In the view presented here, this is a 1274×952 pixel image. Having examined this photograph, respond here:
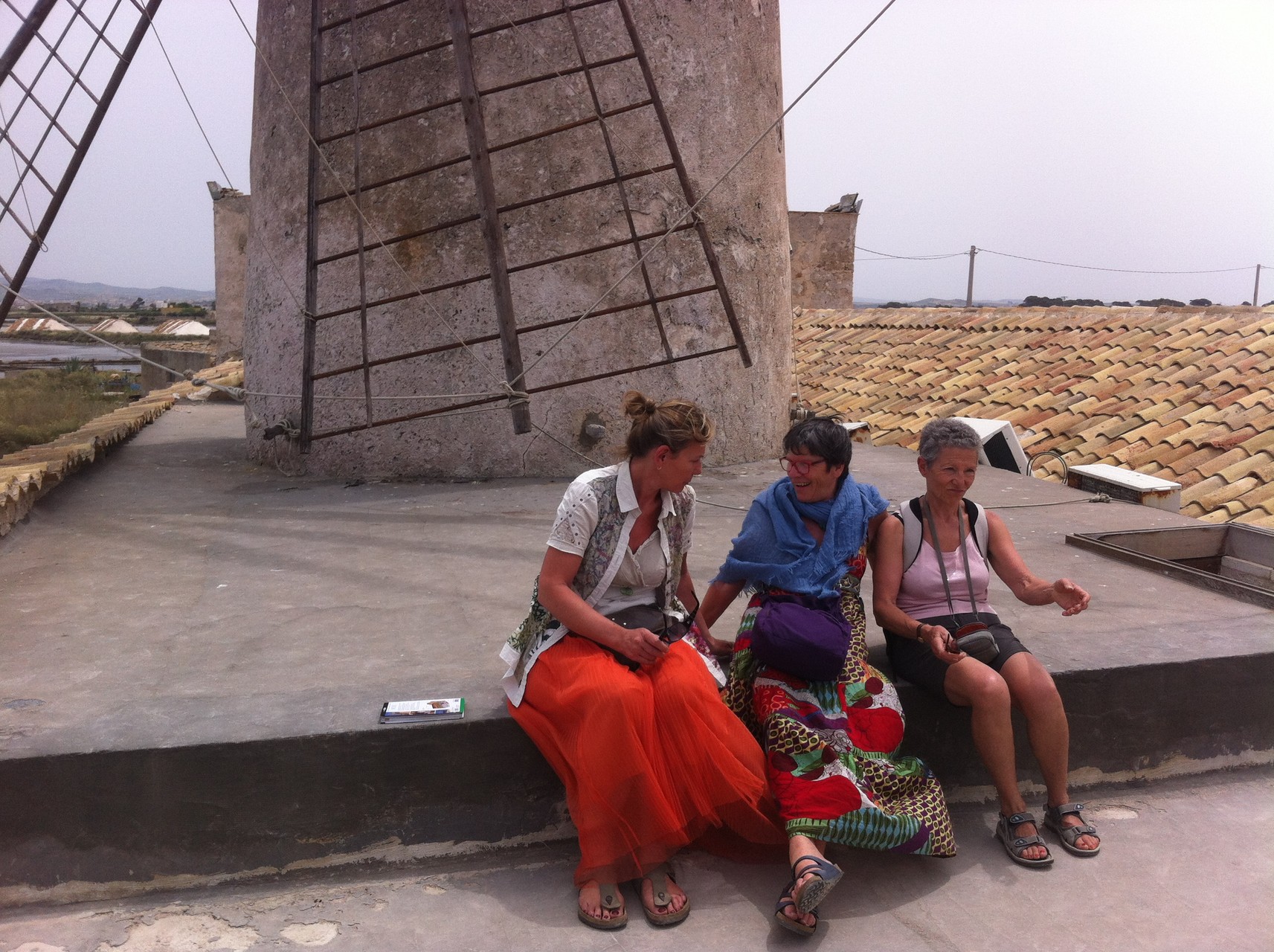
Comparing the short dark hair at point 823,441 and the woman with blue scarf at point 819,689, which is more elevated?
the short dark hair at point 823,441

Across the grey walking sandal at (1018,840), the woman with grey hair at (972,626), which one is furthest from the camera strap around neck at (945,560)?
the grey walking sandal at (1018,840)

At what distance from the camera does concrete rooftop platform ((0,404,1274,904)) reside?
233 centimetres

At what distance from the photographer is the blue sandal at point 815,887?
7.16 ft

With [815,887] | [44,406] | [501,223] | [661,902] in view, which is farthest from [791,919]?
[44,406]

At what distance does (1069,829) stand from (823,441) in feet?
3.87

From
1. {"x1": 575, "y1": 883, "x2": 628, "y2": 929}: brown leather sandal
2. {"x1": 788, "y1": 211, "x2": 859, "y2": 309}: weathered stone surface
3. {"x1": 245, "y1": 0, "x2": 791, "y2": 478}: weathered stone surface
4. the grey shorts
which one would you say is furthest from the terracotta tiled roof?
{"x1": 788, "y1": 211, "x2": 859, "y2": 309}: weathered stone surface

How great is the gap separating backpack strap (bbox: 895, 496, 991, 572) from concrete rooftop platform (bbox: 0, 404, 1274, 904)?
1.26 ft

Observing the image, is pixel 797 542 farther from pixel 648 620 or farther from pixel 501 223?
pixel 501 223

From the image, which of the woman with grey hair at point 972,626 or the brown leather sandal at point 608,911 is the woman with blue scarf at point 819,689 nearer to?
the woman with grey hair at point 972,626

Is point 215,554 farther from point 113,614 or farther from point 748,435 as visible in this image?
point 748,435

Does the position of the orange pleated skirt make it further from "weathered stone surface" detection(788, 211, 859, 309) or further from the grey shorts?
"weathered stone surface" detection(788, 211, 859, 309)

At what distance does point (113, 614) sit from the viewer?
10.7 ft

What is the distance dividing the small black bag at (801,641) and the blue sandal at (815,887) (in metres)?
0.49

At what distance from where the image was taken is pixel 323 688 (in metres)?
2.67
